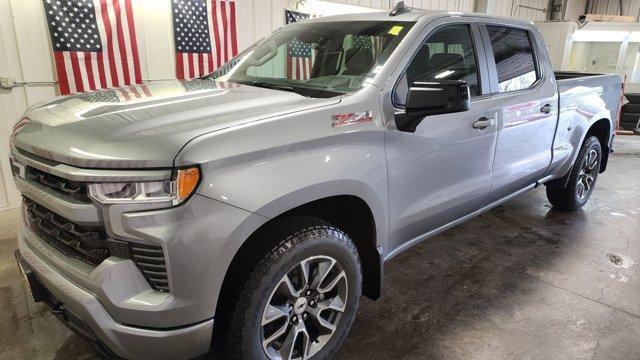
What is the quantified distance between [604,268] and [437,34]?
2.28 meters

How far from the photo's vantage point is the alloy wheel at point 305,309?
1833 mm

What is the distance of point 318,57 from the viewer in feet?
8.64

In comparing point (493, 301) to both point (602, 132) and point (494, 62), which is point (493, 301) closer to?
point (494, 62)

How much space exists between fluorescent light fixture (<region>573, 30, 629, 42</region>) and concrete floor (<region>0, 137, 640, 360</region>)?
939 cm

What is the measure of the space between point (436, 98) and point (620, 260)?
260 centimetres

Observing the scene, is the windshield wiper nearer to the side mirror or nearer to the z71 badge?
the z71 badge

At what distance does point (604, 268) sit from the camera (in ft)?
10.7

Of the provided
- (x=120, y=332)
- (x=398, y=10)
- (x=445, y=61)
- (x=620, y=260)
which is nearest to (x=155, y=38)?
(x=398, y=10)

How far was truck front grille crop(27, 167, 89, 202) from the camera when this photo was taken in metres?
1.49

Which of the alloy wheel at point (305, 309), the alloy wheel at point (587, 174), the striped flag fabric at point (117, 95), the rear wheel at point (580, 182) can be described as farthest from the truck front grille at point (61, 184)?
the alloy wheel at point (587, 174)

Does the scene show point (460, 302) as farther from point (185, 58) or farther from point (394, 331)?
point (185, 58)

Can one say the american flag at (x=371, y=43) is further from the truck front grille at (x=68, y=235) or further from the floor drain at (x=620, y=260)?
the floor drain at (x=620, y=260)

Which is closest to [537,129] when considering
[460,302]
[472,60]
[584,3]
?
[472,60]

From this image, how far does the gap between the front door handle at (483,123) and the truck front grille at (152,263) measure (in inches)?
76.2
